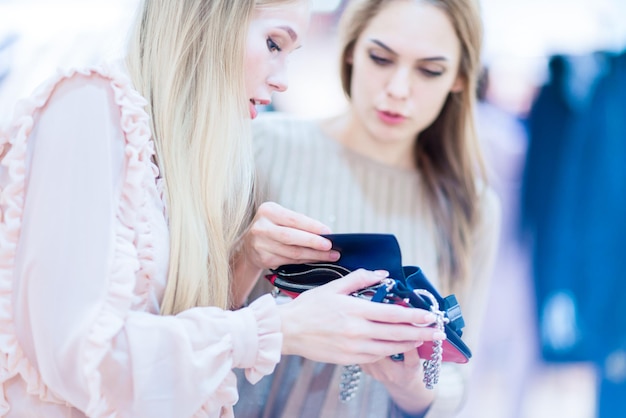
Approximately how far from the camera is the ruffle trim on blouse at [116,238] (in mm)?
741

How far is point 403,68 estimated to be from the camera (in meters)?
1.38

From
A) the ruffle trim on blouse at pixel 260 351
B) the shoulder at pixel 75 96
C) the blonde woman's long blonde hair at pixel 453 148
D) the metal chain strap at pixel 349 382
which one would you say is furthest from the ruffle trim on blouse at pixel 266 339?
the blonde woman's long blonde hair at pixel 453 148

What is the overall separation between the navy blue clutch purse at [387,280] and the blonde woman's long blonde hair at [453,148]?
1.36 feet

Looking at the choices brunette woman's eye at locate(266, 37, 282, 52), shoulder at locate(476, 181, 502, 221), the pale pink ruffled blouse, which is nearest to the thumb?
the pale pink ruffled blouse

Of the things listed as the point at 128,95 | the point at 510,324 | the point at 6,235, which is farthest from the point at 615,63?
the point at 6,235

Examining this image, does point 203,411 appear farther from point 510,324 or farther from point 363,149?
point 510,324

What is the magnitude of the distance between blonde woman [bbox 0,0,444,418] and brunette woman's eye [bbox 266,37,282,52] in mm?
35

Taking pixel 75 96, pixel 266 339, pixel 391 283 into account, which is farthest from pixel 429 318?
pixel 75 96

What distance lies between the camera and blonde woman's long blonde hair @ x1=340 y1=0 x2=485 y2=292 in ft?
4.63

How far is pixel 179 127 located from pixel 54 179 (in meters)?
0.20

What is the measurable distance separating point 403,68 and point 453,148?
0.22 m

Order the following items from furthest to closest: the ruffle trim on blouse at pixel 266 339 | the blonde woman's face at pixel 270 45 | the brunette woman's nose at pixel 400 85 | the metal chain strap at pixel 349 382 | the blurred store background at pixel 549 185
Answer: the blurred store background at pixel 549 185, the brunette woman's nose at pixel 400 85, the metal chain strap at pixel 349 382, the blonde woman's face at pixel 270 45, the ruffle trim on blouse at pixel 266 339

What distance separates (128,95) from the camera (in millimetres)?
831

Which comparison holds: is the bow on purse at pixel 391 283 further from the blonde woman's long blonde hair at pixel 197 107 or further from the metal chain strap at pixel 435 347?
the blonde woman's long blonde hair at pixel 197 107
